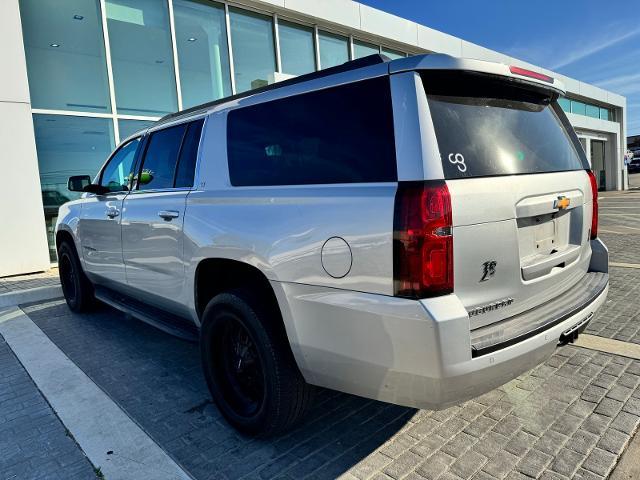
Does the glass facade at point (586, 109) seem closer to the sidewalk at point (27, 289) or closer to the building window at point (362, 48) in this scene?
the building window at point (362, 48)

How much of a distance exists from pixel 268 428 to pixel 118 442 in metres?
0.91

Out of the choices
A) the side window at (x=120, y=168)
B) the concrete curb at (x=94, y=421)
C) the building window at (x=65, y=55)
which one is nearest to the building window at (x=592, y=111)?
the building window at (x=65, y=55)

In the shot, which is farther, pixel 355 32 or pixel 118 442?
pixel 355 32

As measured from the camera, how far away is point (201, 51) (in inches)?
404

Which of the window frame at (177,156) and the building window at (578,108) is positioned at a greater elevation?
the building window at (578,108)

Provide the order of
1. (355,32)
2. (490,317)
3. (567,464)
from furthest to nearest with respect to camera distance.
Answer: (355,32) < (567,464) < (490,317)

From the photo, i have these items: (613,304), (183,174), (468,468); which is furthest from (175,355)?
(613,304)

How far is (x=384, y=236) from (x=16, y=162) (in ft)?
24.9

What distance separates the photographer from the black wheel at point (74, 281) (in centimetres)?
518

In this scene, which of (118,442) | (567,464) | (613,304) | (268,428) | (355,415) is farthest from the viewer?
(613,304)

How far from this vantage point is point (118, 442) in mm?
2693

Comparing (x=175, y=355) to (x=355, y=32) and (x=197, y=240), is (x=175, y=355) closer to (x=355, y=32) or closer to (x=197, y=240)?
(x=197, y=240)

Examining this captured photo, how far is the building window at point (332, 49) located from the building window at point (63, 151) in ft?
20.4

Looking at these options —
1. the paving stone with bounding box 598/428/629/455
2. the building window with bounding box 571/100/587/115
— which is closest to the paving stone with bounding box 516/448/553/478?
the paving stone with bounding box 598/428/629/455
